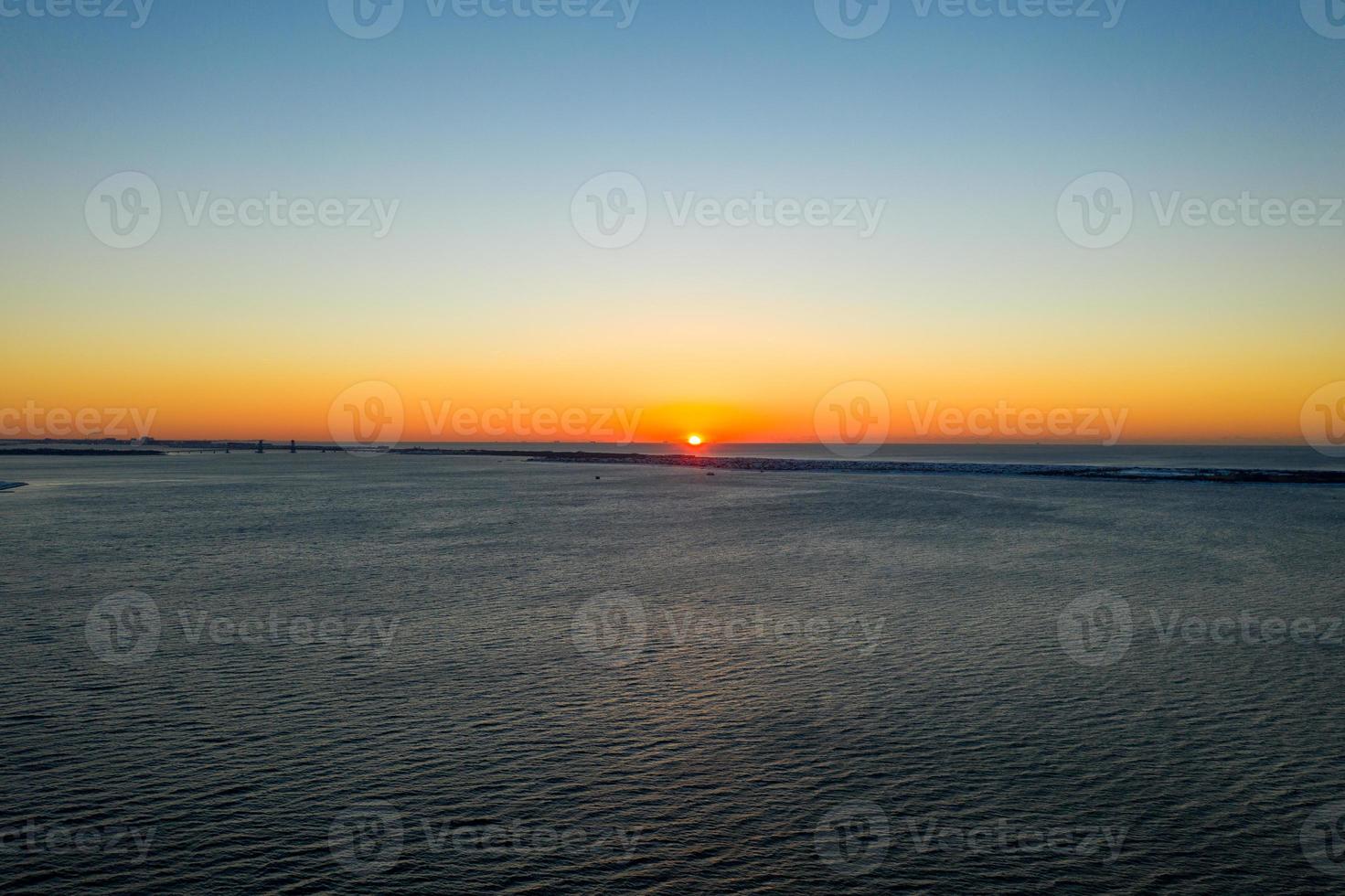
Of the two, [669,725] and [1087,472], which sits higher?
[1087,472]

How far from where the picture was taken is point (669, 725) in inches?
628

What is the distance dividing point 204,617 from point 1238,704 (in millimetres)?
25271

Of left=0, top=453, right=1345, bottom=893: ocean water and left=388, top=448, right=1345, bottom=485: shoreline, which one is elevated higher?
left=388, top=448, right=1345, bottom=485: shoreline

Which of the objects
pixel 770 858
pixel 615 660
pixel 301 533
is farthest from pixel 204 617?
pixel 301 533

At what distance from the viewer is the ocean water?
11.0m

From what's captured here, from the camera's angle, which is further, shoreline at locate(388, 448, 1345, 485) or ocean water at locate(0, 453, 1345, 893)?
shoreline at locate(388, 448, 1345, 485)

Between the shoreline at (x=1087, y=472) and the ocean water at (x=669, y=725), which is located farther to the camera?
the shoreline at (x=1087, y=472)

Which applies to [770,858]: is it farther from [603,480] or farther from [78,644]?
[603,480]

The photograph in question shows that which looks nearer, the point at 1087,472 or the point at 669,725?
the point at 669,725

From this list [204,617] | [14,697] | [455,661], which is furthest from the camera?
[204,617]

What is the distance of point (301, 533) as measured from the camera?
48.8 metres

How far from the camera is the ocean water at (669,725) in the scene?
11.0 meters

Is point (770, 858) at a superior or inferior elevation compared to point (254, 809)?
inferior

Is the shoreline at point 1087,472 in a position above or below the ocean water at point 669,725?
above
